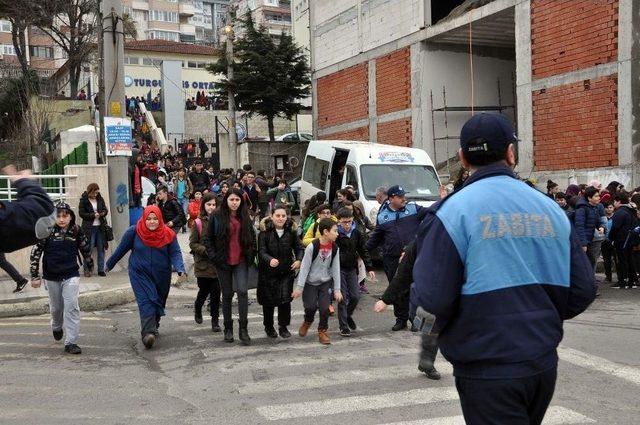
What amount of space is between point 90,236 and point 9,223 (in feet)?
33.1

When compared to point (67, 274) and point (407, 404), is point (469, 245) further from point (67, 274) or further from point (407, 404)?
point (67, 274)

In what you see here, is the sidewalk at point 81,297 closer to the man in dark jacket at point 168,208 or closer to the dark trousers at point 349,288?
the man in dark jacket at point 168,208

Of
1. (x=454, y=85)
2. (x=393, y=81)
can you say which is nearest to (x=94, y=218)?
(x=393, y=81)

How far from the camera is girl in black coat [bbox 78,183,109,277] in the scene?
1323 cm

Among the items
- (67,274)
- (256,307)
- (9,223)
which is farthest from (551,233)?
(256,307)

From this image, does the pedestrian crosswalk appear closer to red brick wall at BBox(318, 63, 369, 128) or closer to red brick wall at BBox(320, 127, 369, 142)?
red brick wall at BBox(320, 127, 369, 142)

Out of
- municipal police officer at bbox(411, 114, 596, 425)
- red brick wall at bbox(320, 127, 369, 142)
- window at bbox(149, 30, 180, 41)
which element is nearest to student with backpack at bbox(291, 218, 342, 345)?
municipal police officer at bbox(411, 114, 596, 425)

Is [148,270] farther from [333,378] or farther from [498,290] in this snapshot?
[498,290]

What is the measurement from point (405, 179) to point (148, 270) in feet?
27.3

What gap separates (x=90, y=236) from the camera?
43.6ft

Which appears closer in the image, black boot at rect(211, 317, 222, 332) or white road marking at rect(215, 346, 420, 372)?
white road marking at rect(215, 346, 420, 372)

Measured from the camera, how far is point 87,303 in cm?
1104

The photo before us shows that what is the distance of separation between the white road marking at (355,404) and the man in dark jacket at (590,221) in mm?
6479

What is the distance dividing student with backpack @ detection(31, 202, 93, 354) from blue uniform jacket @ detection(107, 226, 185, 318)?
0.46m
